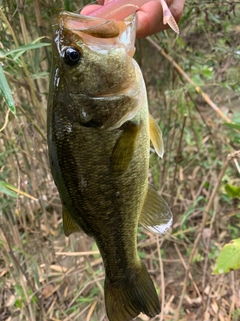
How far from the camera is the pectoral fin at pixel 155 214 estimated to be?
111 cm

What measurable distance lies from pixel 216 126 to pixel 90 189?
6.32ft

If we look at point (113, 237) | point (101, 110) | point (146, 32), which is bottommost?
point (113, 237)

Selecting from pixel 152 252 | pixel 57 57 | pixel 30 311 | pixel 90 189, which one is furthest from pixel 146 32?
pixel 152 252

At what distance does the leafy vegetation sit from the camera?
70.2 inches

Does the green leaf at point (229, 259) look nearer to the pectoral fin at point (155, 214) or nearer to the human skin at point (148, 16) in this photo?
the pectoral fin at point (155, 214)

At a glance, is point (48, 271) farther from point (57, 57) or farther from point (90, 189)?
point (57, 57)

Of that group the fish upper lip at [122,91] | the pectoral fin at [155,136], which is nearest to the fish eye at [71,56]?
the fish upper lip at [122,91]

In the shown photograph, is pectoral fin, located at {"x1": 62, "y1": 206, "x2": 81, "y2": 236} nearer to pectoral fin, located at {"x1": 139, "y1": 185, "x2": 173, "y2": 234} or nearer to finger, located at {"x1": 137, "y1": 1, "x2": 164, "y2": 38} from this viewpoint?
pectoral fin, located at {"x1": 139, "y1": 185, "x2": 173, "y2": 234}

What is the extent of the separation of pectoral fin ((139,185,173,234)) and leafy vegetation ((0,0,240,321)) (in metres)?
0.58

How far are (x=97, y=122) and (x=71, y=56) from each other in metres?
0.18

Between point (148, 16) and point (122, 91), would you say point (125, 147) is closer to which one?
point (122, 91)

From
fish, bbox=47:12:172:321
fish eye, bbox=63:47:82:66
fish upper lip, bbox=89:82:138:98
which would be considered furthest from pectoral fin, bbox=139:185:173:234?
fish eye, bbox=63:47:82:66

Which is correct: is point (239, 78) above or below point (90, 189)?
below

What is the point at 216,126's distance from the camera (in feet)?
8.87
